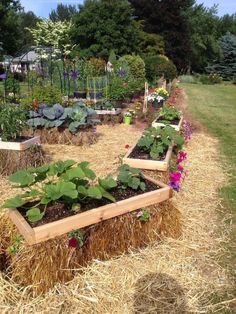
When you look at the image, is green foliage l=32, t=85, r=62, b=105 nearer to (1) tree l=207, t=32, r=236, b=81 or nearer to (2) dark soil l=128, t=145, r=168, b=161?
(2) dark soil l=128, t=145, r=168, b=161

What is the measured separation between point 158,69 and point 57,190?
16072 mm

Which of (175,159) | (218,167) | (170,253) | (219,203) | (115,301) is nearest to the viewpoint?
(115,301)

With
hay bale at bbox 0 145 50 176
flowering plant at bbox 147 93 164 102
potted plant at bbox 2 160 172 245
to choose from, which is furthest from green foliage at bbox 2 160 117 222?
flowering plant at bbox 147 93 164 102

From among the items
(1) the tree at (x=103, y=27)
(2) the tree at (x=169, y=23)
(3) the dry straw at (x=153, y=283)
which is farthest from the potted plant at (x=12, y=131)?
(2) the tree at (x=169, y=23)

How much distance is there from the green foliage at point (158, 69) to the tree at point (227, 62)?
13064mm

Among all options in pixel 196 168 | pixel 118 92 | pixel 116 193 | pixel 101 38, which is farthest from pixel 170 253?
pixel 101 38

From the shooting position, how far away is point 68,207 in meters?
2.76

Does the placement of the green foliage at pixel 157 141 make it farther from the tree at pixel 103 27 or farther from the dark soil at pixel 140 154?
the tree at pixel 103 27

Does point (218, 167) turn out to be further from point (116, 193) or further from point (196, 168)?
point (116, 193)

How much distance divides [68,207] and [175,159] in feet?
8.67

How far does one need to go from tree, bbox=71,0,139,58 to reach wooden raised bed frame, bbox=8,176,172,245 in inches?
656

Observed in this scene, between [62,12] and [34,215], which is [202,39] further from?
[62,12]

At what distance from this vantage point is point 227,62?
30406 mm

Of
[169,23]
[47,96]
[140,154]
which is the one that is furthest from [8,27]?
[140,154]
